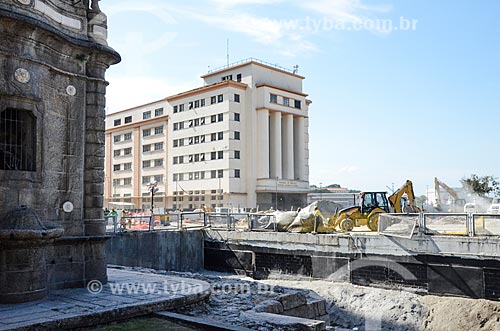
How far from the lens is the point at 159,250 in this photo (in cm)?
2375

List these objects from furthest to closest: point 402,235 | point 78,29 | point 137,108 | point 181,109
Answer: point 137,108 < point 181,109 < point 402,235 < point 78,29

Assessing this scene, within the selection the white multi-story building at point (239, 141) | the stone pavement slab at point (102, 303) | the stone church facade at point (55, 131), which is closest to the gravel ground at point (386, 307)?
the stone pavement slab at point (102, 303)

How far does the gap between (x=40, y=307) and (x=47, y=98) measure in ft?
14.4

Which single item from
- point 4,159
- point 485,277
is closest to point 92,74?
point 4,159

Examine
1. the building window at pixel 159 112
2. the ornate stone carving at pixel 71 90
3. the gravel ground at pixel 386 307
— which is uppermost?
the building window at pixel 159 112

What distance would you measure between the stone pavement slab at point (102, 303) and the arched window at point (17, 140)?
8.99 feet

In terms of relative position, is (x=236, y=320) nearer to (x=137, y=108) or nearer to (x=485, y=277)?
(x=485, y=277)

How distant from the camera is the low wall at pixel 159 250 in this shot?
21.7 meters

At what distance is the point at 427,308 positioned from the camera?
55.7ft

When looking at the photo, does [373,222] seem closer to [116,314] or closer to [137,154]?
[116,314]

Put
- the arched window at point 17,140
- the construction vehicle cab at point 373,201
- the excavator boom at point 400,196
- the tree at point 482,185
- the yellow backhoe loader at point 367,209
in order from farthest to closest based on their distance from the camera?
the tree at point 482,185, the excavator boom at point 400,196, the construction vehicle cab at point 373,201, the yellow backhoe loader at point 367,209, the arched window at point 17,140

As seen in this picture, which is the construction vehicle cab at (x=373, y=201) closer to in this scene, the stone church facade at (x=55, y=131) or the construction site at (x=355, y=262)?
the construction site at (x=355, y=262)

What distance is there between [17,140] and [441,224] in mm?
14081

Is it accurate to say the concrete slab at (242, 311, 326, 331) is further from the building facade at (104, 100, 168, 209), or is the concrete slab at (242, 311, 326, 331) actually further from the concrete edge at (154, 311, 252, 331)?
the building facade at (104, 100, 168, 209)
